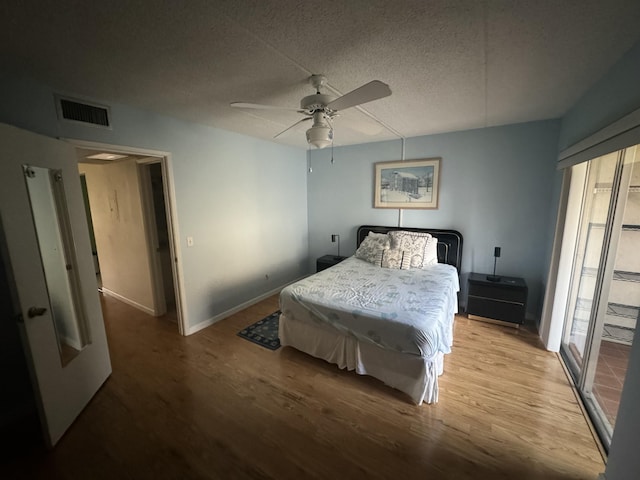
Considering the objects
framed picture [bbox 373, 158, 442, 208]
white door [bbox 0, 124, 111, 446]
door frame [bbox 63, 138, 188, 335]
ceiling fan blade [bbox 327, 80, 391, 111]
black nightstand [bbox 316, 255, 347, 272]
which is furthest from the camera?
black nightstand [bbox 316, 255, 347, 272]

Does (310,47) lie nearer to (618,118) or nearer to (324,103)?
(324,103)

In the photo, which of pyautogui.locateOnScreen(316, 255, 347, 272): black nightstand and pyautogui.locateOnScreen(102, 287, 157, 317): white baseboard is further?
pyautogui.locateOnScreen(316, 255, 347, 272): black nightstand

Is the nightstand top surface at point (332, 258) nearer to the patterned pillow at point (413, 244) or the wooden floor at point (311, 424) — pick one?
the patterned pillow at point (413, 244)

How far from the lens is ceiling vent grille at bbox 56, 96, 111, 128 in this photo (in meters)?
1.96

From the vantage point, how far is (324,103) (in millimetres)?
1784

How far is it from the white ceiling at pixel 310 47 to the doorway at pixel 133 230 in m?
1.32

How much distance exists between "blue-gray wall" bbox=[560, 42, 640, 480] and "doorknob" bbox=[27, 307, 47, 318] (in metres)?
3.26

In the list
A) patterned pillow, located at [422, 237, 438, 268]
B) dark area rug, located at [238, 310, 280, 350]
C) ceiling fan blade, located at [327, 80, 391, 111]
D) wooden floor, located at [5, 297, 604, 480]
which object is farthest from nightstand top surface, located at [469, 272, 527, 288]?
ceiling fan blade, located at [327, 80, 391, 111]

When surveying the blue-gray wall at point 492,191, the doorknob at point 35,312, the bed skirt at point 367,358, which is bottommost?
the bed skirt at point 367,358

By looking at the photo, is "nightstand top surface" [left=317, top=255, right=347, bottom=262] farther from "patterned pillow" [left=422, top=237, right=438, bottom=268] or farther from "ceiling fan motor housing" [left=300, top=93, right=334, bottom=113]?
"ceiling fan motor housing" [left=300, top=93, right=334, bottom=113]

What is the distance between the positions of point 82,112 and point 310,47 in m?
1.98

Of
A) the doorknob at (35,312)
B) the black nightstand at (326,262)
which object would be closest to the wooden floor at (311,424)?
the doorknob at (35,312)

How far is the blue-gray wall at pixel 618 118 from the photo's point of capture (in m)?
1.19

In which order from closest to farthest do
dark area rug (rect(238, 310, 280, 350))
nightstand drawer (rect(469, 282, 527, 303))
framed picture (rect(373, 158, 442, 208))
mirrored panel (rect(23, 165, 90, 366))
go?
mirrored panel (rect(23, 165, 90, 366)), dark area rug (rect(238, 310, 280, 350)), nightstand drawer (rect(469, 282, 527, 303)), framed picture (rect(373, 158, 442, 208))
